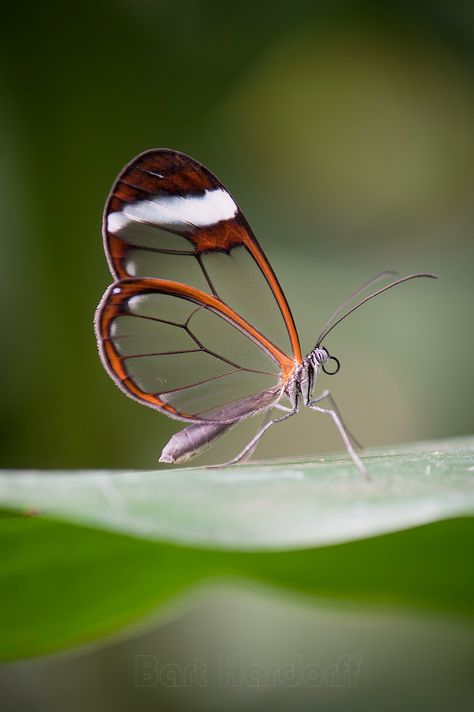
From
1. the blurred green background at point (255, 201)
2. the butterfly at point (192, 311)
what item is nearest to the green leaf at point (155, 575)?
the butterfly at point (192, 311)


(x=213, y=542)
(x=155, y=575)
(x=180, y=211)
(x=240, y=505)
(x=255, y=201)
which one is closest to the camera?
(x=213, y=542)

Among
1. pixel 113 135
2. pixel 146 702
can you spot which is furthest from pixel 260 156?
pixel 146 702

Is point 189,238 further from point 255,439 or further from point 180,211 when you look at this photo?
point 255,439

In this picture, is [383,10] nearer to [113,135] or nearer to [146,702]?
[113,135]

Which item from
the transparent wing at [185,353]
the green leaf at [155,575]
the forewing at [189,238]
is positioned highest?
the forewing at [189,238]

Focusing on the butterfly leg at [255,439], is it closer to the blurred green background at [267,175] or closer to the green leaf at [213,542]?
the green leaf at [213,542]

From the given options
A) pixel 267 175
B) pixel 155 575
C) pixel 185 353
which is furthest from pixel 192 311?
pixel 267 175
